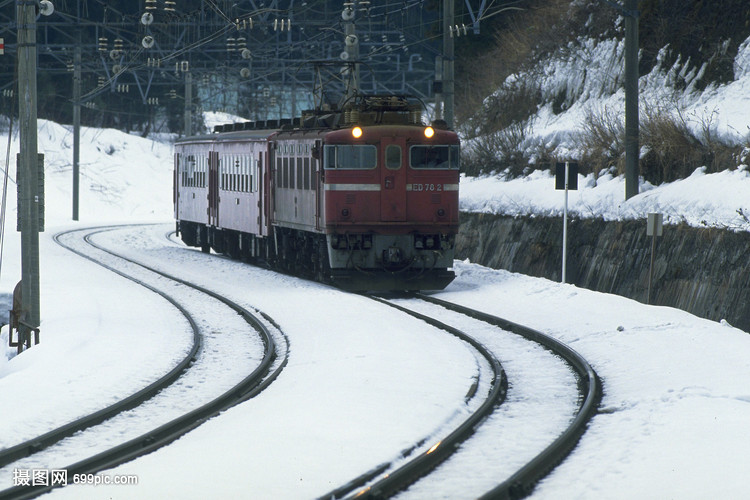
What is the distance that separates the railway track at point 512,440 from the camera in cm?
820

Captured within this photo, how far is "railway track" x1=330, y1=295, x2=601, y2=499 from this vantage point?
26.9ft

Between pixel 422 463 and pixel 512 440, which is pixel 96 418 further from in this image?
pixel 512 440

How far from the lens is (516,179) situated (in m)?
30.7

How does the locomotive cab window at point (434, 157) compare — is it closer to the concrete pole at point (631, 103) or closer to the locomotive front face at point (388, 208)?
the locomotive front face at point (388, 208)

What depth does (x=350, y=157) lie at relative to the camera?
21.8 m

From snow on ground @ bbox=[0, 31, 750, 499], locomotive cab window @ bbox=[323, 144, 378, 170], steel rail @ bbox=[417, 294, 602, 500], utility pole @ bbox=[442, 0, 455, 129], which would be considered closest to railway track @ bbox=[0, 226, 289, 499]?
snow on ground @ bbox=[0, 31, 750, 499]

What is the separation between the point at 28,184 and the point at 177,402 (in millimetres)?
6803

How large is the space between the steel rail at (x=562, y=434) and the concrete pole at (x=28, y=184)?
6.43 m

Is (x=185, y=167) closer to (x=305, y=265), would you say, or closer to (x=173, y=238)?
(x=173, y=238)

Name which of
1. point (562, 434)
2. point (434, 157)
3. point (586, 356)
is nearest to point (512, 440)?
point (562, 434)

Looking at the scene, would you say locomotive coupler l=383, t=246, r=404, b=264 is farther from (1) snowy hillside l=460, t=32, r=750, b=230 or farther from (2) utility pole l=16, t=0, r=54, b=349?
(2) utility pole l=16, t=0, r=54, b=349

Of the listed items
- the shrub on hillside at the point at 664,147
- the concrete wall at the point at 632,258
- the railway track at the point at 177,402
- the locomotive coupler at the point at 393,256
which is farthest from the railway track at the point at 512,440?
the shrub on hillside at the point at 664,147

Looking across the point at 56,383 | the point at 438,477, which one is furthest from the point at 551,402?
the point at 56,383

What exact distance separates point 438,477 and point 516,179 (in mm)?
22569
